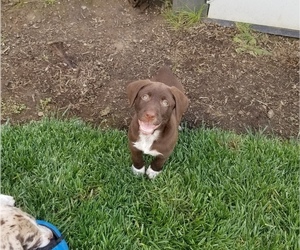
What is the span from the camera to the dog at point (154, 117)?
348cm

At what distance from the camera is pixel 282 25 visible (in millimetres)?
5871

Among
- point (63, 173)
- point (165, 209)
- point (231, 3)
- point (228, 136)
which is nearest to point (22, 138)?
point (63, 173)

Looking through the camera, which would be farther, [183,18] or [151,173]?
[183,18]

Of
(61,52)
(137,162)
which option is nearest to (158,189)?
(137,162)

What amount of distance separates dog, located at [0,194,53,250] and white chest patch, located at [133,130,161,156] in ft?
3.50

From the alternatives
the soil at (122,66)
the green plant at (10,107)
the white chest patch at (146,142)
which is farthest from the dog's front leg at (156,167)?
the green plant at (10,107)

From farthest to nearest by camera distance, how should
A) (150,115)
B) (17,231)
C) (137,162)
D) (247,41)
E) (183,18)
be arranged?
(183,18) < (247,41) < (137,162) < (150,115) < (17,231)

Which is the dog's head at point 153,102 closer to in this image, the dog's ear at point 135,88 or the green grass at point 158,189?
the dog's ear at point 135,88

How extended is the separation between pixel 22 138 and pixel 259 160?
→ 7.50 ft

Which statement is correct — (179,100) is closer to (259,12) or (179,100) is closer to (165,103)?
(165,103)

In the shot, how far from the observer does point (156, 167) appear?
4.16m

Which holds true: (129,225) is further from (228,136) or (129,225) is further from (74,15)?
(74,15)

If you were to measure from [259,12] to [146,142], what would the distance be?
2875 mm

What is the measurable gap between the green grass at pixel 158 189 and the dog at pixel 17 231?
590 mm
